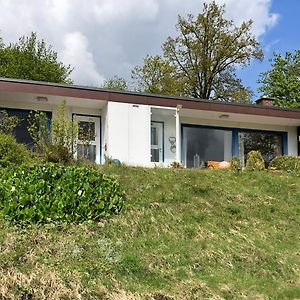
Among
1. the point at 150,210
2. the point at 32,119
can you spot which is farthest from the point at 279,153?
the point at 150,210

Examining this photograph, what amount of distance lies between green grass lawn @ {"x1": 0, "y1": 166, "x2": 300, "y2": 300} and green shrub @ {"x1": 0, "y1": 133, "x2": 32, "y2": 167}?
2787mm

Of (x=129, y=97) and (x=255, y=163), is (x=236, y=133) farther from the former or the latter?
(x=129, y=97)

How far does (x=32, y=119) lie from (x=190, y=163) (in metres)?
6.48

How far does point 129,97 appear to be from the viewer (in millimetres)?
15352

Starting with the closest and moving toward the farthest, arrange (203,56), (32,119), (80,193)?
(80,193), (32,119), (203,56)

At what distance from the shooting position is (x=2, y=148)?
1027 centimetres

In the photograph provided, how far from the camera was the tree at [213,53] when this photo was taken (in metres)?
34.2

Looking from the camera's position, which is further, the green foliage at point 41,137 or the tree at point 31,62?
the tree at point 31,62

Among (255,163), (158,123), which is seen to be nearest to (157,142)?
(158,123)

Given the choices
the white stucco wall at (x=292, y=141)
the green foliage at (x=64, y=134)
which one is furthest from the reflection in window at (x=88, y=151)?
the white stucco wall at (x=292, y=141)

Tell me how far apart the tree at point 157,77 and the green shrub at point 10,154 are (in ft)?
75.7

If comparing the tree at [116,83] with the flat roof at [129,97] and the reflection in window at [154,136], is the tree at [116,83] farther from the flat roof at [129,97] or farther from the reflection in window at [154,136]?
the reflection in window at [154,136]

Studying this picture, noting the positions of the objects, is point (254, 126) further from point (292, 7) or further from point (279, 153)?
point (292, 7)

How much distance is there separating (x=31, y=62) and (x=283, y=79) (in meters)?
20.2
